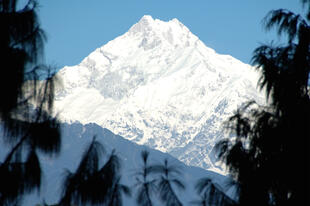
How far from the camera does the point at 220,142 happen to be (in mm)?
7750

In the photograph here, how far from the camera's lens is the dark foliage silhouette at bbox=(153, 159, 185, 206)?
7840 mm

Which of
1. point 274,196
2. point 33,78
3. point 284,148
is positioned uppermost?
point 33,78

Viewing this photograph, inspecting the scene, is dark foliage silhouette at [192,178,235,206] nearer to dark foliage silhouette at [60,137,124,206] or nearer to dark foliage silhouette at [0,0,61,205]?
Answer: dark foliage silhouette at [60,137,124,206]

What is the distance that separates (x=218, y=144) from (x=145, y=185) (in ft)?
3.19

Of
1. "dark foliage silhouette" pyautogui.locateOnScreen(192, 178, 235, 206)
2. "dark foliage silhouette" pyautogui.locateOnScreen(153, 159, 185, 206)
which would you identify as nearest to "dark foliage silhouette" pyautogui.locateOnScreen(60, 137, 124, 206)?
"dark foliage silhouette" pyautogui.locateOnScreen(153, 159, 185, 206)

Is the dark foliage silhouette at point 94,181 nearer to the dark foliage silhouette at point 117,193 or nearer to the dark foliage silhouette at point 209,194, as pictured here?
the dark foliage silhouette at point 117,193

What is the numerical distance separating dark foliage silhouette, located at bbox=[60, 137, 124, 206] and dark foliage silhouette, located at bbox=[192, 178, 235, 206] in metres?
0.81

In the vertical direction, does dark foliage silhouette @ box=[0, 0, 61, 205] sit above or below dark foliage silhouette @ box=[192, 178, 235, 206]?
above

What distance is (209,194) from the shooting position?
7.44m

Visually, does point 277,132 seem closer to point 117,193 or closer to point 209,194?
point 209,194

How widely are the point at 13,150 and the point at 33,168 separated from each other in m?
0.34

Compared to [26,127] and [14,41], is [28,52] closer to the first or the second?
[14,41]

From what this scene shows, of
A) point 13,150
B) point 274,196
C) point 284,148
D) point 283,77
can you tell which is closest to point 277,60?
point 283,77

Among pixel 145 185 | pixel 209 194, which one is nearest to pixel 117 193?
pixel 145 185
